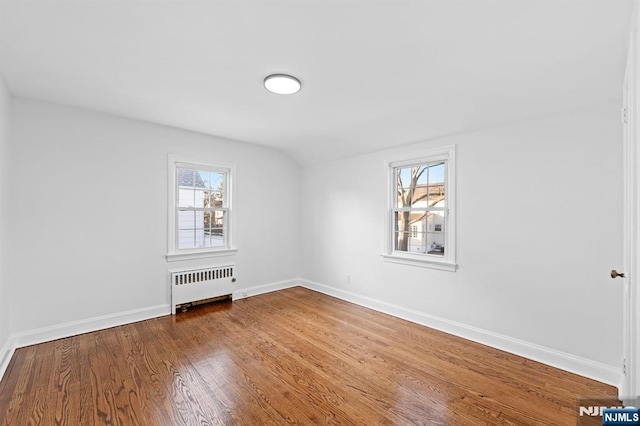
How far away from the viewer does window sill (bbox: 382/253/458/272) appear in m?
3.38

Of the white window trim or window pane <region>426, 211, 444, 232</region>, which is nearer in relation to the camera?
the white window trim

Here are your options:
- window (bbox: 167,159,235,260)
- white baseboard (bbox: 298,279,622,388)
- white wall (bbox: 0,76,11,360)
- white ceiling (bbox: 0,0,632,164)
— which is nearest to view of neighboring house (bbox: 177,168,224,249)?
window (bbox: 167,159,235,260)

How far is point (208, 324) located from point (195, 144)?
8.02 feet

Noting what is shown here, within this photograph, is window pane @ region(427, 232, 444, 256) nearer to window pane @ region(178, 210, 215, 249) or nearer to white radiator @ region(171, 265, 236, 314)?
white radiator @ region(171, 265, 236, 314)

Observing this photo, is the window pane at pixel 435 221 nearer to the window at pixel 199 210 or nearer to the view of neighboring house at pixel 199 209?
the window at pixel 199 210

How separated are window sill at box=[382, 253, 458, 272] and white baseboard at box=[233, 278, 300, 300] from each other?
1.98 m

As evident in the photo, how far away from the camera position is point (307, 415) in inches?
76.4

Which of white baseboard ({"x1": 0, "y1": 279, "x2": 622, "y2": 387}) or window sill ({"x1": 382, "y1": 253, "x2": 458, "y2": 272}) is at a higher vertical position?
window sill ({"x1": 382, "y1": 253, "x2": 458, "y2": 272})

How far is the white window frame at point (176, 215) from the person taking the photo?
3.88 meters

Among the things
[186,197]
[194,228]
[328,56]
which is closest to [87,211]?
[186,197]

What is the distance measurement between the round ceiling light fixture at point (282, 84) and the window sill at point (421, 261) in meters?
2.47

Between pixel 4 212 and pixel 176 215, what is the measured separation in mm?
1616

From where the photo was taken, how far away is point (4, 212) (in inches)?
104

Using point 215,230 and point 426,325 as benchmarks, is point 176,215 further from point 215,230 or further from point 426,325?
point 426,325
